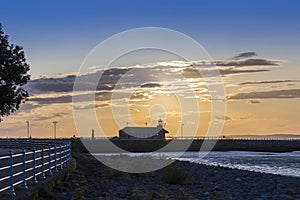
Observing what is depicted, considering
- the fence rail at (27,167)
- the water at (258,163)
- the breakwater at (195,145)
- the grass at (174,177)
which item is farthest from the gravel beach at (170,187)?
the breakwater at (195,145)

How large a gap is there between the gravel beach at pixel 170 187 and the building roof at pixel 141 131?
13439cm

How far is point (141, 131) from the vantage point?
177 meters

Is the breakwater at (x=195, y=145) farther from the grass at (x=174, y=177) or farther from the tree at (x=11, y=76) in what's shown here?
the grass at (x=174, y=177)

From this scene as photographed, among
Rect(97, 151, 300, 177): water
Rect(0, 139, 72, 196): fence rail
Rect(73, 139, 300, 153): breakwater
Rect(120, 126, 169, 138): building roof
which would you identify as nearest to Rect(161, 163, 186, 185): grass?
Rect(0, 139, 72, 196): fence rail

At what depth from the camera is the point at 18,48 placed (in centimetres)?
5550

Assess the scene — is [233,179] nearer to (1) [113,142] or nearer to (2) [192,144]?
(1) [113,142]

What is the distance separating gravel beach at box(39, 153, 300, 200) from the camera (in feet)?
82.3

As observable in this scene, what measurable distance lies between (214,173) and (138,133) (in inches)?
5259

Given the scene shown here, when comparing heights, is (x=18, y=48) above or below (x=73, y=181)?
above

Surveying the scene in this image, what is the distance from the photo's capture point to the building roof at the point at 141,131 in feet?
572

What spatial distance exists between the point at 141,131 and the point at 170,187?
482ft

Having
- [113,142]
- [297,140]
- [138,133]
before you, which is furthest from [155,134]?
[297,140]

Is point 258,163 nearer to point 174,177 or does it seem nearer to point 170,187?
point 174,177

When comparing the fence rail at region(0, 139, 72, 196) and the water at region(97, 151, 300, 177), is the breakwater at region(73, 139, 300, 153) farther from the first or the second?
the fence rail at region(0, 139, 72, 196)
